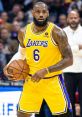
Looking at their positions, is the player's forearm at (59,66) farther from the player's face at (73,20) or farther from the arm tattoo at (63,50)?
the player's face at (73,20)

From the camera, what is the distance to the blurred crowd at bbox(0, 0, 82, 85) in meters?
10.0

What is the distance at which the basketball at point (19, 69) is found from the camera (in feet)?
18.7

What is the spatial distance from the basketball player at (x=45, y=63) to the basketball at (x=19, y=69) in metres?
0.08

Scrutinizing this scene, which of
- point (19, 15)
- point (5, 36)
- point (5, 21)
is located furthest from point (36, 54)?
point (19, 15)

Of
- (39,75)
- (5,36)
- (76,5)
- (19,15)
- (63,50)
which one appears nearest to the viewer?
(39,75)

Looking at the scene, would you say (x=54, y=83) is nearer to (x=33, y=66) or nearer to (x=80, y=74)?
(x=33, y=66)

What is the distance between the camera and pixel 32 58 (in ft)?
18.2

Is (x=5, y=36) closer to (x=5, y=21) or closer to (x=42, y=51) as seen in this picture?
(x=5, y=21)

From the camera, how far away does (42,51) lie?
5.50 meters

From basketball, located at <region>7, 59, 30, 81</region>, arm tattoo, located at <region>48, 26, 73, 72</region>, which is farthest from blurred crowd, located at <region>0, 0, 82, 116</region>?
arm tattoo, located at <region>48, 26, 73, 72</region>

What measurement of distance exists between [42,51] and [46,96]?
1.64ft

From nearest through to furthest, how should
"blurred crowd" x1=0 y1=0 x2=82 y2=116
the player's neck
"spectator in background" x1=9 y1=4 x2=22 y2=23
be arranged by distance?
the player's neck < "blurred crowd" x1=0 y1=0 x2=82 y2=116 < "spectator in background" x1=9 y1=4 x2=22 y2=23

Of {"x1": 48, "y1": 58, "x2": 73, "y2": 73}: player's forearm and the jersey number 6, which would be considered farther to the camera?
the jersey number 6

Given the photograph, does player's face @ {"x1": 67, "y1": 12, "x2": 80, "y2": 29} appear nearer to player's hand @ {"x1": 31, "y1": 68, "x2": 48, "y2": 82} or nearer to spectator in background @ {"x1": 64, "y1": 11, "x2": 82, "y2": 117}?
spectator in background @ {"x1": 64, "y1": 11, "x2": 82, "y2": 117}
